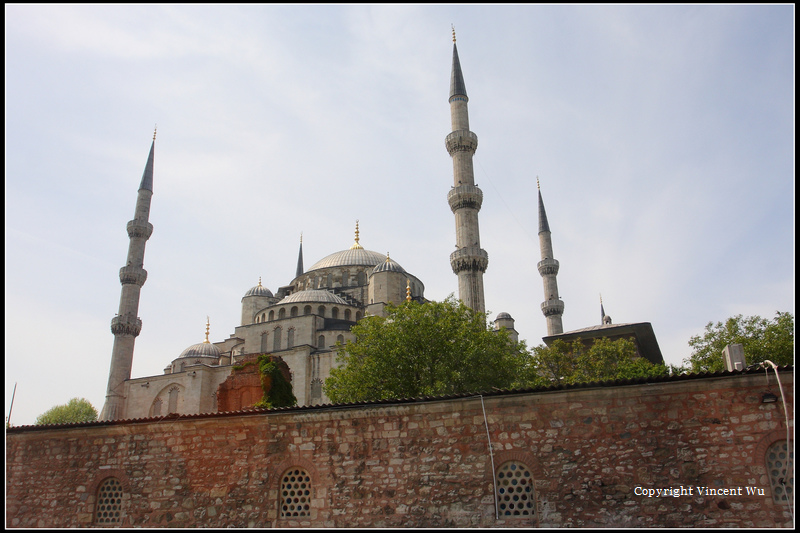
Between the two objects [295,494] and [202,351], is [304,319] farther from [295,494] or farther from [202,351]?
[295,494]

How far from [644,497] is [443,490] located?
2.29 metres

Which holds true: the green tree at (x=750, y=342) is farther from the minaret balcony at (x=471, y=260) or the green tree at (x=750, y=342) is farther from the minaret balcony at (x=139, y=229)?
the minaret balcony at (x=139, y=229)

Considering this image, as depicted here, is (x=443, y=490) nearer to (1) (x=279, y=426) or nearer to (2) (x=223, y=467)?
(1) (x=279, y=426)

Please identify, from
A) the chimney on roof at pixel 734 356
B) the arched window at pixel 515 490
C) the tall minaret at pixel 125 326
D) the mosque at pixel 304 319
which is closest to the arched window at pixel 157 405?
the mosque at pixel 304 319

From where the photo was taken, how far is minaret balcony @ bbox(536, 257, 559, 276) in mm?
31719

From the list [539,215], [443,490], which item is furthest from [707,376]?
[539,215]

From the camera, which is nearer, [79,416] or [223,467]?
[223,467]

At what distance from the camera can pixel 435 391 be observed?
14281 mm

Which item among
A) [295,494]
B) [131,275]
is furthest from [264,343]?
[295,494]

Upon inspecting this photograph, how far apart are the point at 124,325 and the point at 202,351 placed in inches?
258

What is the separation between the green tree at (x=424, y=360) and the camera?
595 inches

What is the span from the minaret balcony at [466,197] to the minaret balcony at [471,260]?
5.93ft

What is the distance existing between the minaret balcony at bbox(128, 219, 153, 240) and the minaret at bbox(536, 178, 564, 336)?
65.8 ft

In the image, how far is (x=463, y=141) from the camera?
25.2m
